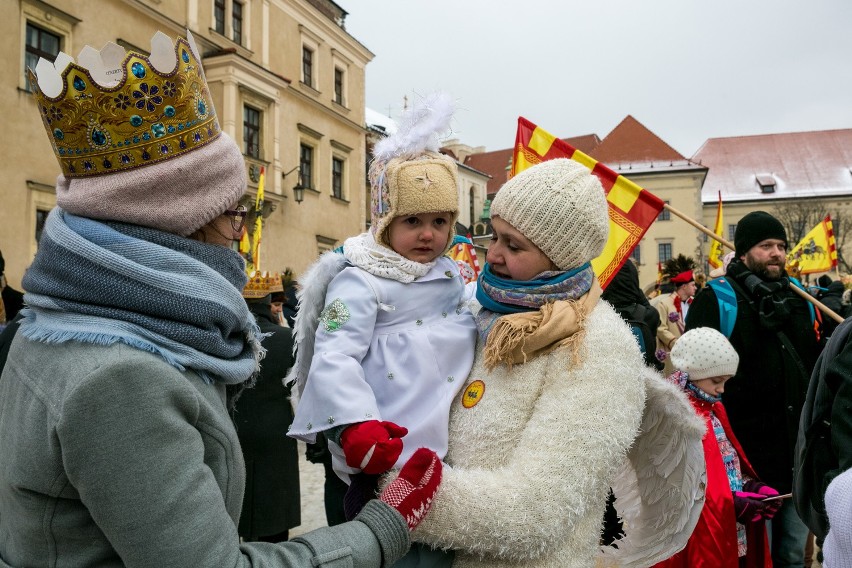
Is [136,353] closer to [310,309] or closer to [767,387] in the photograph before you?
[310,309]

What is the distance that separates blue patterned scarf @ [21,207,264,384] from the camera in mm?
1267

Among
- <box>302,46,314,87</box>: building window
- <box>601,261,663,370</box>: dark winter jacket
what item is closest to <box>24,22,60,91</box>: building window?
<box>302,46,314,87</box>: building window

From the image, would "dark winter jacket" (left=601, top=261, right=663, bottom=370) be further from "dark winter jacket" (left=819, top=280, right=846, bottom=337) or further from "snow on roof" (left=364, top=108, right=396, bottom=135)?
"snow on roof" (left=364, top=108, right=396, bottom=135)

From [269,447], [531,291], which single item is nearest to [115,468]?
[531,291]

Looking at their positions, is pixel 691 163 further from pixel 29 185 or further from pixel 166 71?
pixel 166 71

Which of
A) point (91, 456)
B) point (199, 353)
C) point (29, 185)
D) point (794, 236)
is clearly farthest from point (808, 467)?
point (794, 236)

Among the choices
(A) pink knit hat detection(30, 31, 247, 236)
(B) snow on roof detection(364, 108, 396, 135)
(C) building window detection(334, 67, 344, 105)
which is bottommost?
(A) pink knit hat detection(30, 31, 247, 236)

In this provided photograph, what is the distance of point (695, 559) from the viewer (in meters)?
3.08

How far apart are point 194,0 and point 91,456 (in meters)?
21.1

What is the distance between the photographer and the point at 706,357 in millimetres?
3531

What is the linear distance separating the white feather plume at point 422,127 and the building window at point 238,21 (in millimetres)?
21258

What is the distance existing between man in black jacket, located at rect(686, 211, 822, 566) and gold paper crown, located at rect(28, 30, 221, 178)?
3666 mm

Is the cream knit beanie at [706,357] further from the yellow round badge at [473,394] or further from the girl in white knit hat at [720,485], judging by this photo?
the yellow round badge at [473,394]

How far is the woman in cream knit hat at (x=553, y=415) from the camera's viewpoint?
1682 mm
